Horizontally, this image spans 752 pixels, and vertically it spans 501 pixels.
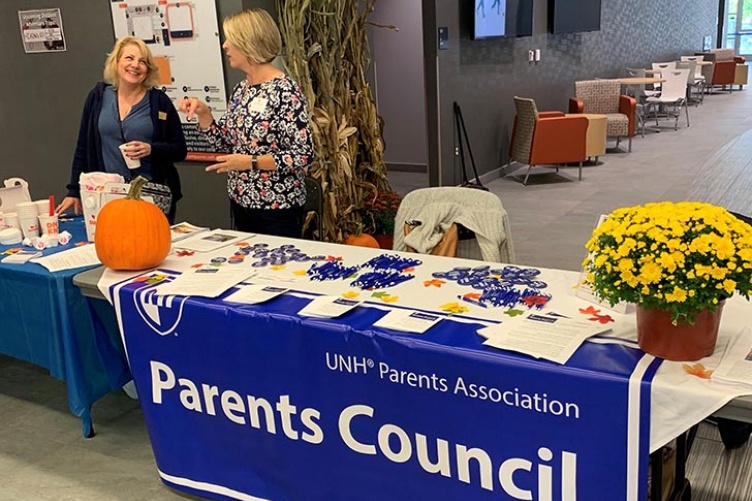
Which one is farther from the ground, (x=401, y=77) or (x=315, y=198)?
(x=401, y=77)

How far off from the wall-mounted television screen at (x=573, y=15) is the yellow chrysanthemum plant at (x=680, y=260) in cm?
777

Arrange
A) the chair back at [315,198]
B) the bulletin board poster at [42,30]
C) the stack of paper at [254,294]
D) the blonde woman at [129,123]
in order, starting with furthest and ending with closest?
1. the bulletin board poster at [42,30]
2. the chair back at [315,198]
3. the blonde woman at [129,123]
4. the stack of paper at [254,294]

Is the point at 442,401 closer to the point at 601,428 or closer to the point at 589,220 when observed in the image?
the point at 601,428

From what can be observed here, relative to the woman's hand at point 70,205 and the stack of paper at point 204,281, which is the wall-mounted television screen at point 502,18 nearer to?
the woman's hand at point 70,205

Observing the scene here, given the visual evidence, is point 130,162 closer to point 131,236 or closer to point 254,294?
point 131,236

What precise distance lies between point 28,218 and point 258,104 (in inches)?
40.5

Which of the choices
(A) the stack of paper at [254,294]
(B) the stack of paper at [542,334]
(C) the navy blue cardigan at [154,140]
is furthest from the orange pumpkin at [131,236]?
(B) the stack of paper at [542,334]

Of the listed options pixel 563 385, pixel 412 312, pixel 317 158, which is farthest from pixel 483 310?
pixel 317 158

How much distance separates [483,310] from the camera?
1996 millimetres

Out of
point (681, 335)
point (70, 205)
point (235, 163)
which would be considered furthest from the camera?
point (70, 205)

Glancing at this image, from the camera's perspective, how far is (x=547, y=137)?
765 cm

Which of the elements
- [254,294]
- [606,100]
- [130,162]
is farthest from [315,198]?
[606,100]

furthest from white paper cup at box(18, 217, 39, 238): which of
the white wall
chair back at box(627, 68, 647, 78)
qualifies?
chair back at box(627, 68, 647, 78)

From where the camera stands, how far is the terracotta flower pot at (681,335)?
160cm
